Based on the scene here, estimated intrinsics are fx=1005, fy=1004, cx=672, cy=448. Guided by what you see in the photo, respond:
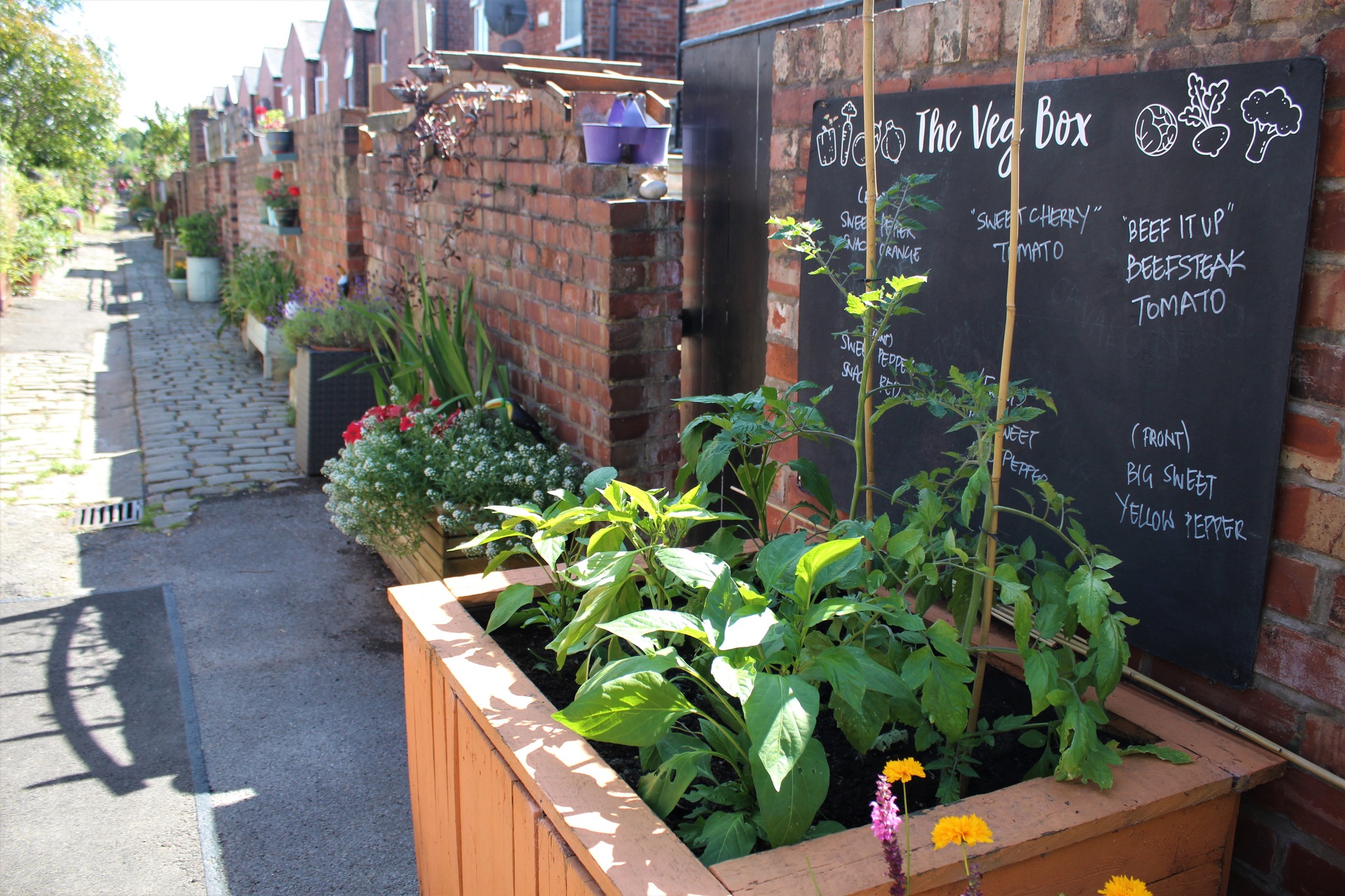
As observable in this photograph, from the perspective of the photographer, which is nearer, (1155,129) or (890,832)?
(890,832)

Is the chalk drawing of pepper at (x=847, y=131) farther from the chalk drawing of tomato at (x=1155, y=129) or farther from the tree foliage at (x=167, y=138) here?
the tree foliage at (x=167, y=138)

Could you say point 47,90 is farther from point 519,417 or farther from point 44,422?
point 519,417

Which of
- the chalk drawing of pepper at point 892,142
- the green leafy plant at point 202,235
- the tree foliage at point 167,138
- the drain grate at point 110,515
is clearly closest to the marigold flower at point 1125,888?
the chalk drawing of pepper at point 892,142

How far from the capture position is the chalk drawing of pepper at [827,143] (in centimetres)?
233

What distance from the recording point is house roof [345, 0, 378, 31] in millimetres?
25984

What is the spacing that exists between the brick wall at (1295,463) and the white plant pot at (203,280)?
569 inches

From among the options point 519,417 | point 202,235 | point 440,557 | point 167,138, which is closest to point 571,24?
point 202,235

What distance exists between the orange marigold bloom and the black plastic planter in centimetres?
501

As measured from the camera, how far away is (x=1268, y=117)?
146cm

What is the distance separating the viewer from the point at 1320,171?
1.43 metres

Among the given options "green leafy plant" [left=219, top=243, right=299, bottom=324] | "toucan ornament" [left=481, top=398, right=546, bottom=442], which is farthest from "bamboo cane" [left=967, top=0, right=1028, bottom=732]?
"green leafy plant" [left=219, top=243, right=299, bottom=324]

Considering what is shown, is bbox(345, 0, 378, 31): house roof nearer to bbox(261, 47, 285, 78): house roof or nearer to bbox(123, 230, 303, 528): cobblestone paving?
bbox(261, 47, 285, 78): house roof

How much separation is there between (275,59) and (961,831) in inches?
1584

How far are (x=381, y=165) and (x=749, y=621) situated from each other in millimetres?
4909
